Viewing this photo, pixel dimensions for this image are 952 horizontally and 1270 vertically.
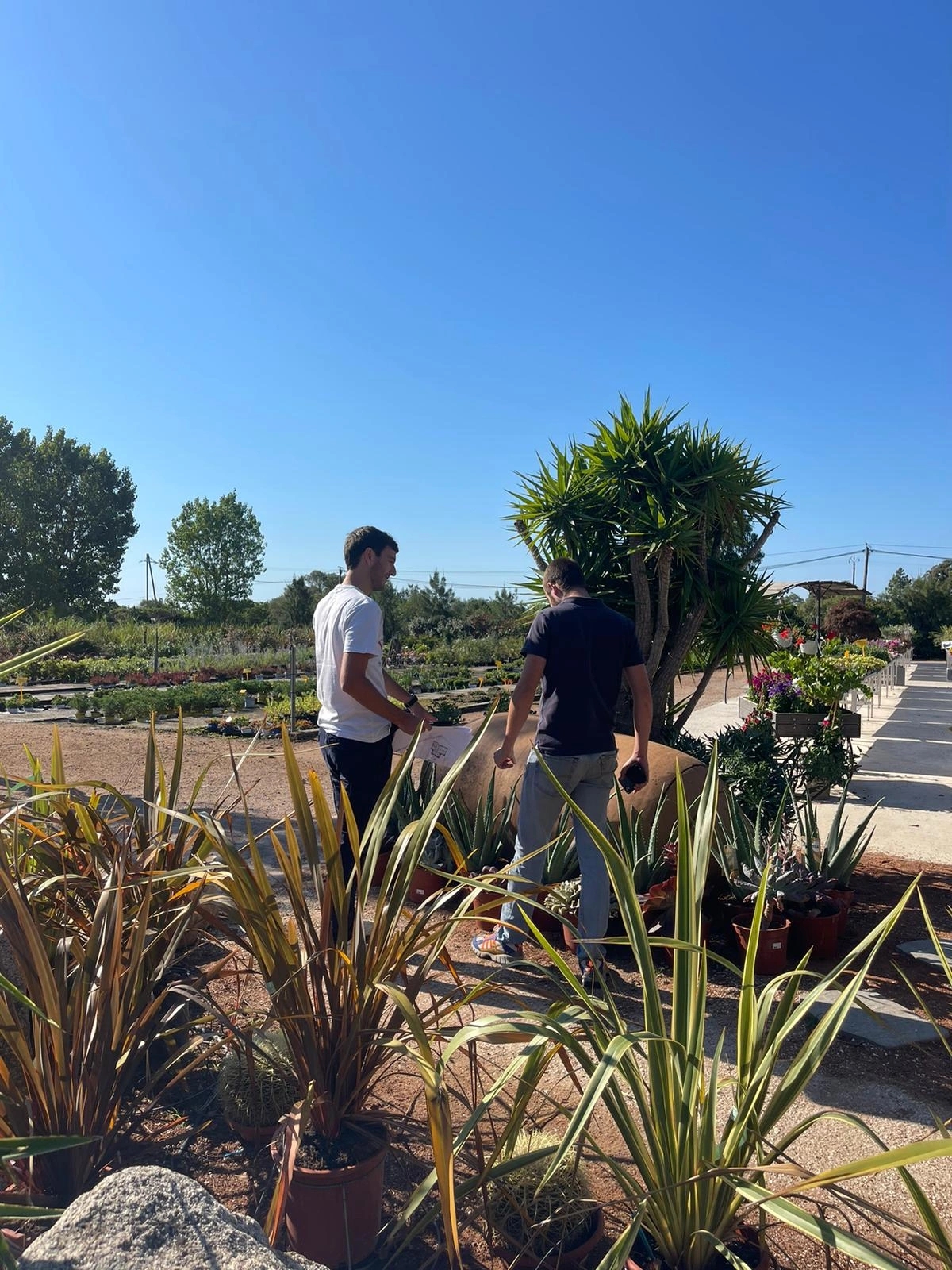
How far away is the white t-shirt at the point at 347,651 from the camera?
3137 millimetres

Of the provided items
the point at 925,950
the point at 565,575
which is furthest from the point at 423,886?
the point at 925,950

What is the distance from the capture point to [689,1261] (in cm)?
148

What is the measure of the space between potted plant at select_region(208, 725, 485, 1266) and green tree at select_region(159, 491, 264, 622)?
4010cm

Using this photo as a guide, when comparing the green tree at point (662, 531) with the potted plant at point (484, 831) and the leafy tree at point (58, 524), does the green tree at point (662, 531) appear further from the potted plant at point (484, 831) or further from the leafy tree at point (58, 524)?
the leafy tree at point (58, 524)

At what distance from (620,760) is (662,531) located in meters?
1.97

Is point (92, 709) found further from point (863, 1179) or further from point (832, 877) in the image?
point (863, 1179)

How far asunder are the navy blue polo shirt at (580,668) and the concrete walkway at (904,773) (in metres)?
3.03

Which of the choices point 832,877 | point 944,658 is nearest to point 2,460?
point 832,877

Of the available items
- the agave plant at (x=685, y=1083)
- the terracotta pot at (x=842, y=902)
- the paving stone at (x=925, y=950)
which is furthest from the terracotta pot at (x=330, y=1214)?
the paving stone at (x=925, y=950)

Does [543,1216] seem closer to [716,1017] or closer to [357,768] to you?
[716,1017]

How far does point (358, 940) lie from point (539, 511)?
4.95m

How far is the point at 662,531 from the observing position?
5.83 metres

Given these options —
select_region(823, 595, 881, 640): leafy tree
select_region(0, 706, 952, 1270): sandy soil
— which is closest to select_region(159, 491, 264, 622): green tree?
select_region(823, 595, 881, 640): leafy tree

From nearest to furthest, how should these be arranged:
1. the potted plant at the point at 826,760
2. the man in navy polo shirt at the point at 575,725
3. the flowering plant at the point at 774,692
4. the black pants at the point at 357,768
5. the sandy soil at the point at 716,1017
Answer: the sandy soil at the point at 716,1017 < the black pants at the point at 357,768 < the man in navy polo shirt at the point at 575,725 < the potted plant at the point at 826,760 < the flowering plant at the point at 774,692
